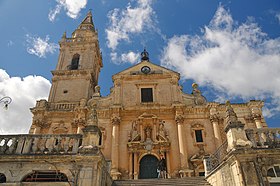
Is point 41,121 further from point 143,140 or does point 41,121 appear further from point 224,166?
point 224,166

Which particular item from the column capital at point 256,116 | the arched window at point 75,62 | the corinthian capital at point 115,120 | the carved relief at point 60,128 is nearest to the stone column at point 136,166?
the corinthian capital at point 115,120

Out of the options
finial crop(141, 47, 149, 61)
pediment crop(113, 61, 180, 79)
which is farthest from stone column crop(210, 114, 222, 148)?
finial crop(141, 47, 149, 61)

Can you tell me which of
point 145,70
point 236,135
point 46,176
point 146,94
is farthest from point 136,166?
point 236,135

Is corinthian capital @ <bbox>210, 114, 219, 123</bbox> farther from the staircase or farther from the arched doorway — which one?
the staircase

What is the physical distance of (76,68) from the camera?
2638cm

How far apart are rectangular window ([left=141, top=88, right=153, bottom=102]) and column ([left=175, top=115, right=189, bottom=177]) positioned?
134 inches

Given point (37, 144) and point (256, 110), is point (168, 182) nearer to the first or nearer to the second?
point (37, 144)

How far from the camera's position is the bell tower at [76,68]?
23625mm

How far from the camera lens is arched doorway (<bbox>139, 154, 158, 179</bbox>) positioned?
17.5m

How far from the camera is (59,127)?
66.7 feet

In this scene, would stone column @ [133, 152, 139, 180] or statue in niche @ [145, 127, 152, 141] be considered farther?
statue in niche @ [145, 127, 152, 141]

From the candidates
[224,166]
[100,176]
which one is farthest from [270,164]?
[100,176]

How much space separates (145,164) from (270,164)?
37.0ft

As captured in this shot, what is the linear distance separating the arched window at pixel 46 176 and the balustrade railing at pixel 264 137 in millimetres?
6932
